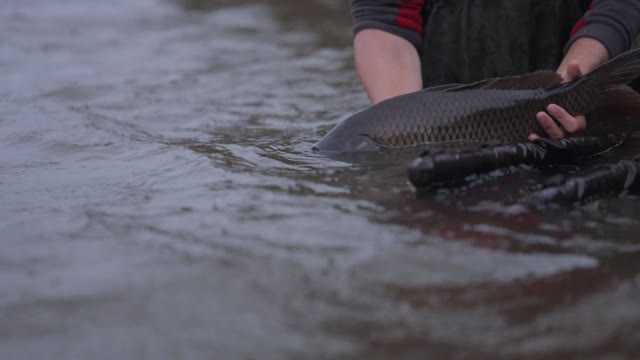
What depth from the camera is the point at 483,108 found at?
118 inches

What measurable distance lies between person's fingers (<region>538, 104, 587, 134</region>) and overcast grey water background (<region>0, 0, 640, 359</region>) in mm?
181

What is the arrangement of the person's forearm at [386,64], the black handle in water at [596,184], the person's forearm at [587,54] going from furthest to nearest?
the person's forearm at [386,64] < the person's forearm at [587,54] < the black handle in water at [596,184]

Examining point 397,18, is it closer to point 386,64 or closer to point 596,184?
point 386,64

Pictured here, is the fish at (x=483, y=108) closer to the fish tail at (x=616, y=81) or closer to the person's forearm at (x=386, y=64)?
the fish tail at (x=616, y=81)

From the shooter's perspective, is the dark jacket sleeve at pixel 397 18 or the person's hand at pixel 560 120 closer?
the person's hand at pixel 560 120

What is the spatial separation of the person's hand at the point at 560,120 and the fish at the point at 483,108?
0.09ft

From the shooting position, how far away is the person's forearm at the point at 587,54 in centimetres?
344

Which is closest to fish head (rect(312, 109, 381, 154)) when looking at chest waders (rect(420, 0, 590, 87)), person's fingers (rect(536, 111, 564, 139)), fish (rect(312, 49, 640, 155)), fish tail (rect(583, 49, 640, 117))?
fish (rect(312, 49, 640, 155))

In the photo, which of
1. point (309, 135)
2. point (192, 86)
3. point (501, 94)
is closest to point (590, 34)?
point (501, 94)

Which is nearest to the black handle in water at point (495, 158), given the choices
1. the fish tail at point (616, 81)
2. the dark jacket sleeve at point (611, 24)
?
the fish tail at point (616, 81)

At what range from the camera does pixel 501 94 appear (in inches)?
120

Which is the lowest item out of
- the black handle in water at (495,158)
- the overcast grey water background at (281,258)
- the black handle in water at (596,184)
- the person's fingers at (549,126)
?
the overcast grey water background at (281,258)

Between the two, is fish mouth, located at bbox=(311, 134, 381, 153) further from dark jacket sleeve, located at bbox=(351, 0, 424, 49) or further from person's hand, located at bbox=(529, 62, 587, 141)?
dark jacket sleeve, located at bbox=(351, 0, 424, 49)

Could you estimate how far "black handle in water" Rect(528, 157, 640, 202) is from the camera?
91.4 inches
